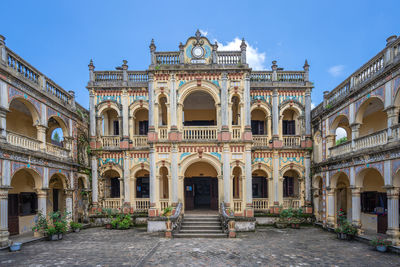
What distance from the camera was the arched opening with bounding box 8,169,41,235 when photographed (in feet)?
47.7

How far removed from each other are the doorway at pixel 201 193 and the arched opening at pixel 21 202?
9344mm

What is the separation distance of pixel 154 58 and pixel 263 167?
1035cm

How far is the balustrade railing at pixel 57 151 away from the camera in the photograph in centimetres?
1515

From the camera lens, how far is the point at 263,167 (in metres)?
18.6

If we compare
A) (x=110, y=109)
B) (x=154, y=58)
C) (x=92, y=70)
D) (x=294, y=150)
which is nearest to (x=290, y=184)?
(x=294, y=150)

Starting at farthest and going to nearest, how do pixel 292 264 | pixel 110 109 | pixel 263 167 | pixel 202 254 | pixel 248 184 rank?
pixel 110 109 < pixel 263 167 < pixel 248 184 < pixel 202 254 < pixel 292 264

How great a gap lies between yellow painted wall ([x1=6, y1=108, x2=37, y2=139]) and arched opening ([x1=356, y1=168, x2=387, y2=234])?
19402mm

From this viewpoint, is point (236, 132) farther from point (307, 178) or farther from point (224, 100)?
point (307, 178)

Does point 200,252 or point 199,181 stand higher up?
point 199,181

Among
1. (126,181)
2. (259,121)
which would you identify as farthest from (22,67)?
(259,121)

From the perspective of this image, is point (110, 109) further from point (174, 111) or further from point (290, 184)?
point (290, 184)

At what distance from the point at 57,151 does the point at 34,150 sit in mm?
2228

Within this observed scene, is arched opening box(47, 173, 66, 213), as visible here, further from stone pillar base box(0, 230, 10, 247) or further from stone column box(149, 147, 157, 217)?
stone column box(149, 147, 157, 217)

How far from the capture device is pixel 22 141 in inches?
509
